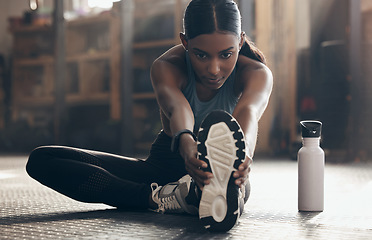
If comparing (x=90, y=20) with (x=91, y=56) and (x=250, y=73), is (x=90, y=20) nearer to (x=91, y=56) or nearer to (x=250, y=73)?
(x=91, y=56)

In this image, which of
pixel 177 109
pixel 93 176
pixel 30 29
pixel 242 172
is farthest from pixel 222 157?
pixel 30 29

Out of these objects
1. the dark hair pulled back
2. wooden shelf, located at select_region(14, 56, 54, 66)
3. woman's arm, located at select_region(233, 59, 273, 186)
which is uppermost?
wooden shelf, located at select_region(14, 56, 54, 66)

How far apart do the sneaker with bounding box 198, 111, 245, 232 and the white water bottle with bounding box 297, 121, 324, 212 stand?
1.38ft

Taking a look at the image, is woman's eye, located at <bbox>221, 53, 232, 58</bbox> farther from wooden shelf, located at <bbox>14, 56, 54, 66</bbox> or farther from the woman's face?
wooden shelf, located at <bbox>14, 56, 54, 66</bbox>

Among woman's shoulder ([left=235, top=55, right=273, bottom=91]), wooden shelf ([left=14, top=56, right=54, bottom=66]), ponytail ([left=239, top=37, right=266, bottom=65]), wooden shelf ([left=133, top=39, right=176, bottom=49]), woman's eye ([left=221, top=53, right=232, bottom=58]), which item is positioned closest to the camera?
woman's eye ([left=221, top=53, right=232, bottom=58])

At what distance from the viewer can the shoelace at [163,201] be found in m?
1.40

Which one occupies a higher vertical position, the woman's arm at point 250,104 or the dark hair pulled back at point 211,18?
the dark hair pulled back at point 211,18

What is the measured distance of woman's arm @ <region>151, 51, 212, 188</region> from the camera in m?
1.11

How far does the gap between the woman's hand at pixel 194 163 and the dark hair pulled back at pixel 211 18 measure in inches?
11.4

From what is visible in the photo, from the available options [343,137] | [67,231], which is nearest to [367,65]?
[343,137]

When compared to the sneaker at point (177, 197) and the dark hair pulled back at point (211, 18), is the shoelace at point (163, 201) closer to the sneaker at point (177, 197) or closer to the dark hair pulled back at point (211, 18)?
the sneaker at point (177, 197)

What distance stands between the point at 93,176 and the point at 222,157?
52 centimetres

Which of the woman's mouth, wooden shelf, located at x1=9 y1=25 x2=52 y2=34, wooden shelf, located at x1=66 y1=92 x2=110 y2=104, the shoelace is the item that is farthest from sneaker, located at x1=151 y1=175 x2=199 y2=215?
wooden shelf, located at x1=9 y1=25 x2=52 y2=34

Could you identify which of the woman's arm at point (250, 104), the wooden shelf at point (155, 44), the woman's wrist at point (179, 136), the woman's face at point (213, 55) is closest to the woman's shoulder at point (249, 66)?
the woman's arm at point (250, 104)
